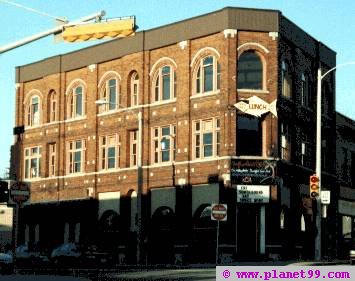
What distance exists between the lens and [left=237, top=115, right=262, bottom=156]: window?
42344 mm

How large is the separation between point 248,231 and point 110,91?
1403cm

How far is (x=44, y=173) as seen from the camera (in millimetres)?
54062

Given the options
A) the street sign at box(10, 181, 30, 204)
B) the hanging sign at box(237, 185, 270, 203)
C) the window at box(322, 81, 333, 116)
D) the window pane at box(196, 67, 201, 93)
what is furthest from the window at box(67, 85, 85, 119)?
the street sign at box(10, 181, 30, 204)

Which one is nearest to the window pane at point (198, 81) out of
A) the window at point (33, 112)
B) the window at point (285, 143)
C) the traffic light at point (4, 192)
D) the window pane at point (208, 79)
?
the window pane at point (208, 79)

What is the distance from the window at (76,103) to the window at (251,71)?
13.2 metres

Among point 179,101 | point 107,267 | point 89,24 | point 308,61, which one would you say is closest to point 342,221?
point 308,61

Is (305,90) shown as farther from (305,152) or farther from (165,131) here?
(165,131)

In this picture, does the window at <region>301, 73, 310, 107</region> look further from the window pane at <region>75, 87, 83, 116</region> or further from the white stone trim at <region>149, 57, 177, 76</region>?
the window pane at <region>75, 87, 83, 116</region>

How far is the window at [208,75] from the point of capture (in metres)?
43.3

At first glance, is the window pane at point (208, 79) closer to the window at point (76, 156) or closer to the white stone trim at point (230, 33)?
the white stone trim at point (230, 33)

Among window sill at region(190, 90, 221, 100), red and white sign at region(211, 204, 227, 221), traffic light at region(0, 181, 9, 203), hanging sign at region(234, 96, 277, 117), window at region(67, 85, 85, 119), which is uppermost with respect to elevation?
window at region(67, 85, 85, 119)

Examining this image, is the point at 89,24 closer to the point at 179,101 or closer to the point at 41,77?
the point at 179,101

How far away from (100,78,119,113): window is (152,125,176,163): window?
4.26 meters

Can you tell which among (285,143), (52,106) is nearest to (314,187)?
(285,143)
